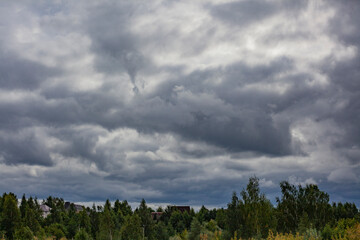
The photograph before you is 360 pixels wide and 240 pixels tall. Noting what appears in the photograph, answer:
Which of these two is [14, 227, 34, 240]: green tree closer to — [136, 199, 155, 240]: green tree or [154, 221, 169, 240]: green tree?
[136, 199, 155, 240]: green tree

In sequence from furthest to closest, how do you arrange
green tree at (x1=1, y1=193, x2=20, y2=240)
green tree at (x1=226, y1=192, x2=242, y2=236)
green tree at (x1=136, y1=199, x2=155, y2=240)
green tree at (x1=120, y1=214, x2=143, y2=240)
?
green tree at (x1=136, y1=199, x2=155, y2=240) < green tree at (x1=120, y1=214, x2=143, y2=240) < green tree at (x1=1, y1=193, x2=20, y2=240) < green tree at (x1=226, y1=192, x2=242, y2=236)

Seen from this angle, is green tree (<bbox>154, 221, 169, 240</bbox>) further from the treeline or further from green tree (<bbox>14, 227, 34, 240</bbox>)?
green tree (<bbox>14, 227, 34, 240</bbox>)

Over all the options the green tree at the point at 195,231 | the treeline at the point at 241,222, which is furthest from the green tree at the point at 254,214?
the green tree at the point at 195,231

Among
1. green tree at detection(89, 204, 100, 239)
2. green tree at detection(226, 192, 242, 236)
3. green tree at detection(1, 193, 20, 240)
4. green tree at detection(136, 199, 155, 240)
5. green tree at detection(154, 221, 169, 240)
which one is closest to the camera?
green tree at detection(226, 192, 242, 236)

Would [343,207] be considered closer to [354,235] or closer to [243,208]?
[243,208]

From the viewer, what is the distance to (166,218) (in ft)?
306

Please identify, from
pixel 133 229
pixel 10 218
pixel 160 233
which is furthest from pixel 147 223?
pixel 10 218

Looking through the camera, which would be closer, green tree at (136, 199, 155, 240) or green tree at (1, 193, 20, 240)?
green tree at (1, 193, 20, 240)

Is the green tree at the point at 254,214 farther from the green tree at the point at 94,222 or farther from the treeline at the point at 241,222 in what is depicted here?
the green tree at the point at 94,222

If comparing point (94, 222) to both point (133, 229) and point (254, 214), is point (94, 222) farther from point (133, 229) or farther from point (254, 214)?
point (254, 214)

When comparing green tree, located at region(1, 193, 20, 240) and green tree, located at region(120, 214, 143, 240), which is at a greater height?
green tree, located at region(1, 193, 20, 240)

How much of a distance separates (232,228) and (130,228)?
22.9 m

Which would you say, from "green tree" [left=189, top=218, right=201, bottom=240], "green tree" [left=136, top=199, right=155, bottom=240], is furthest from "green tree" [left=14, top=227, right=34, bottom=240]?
"green tree" [left=189, top=218, right=201, bottom=240]

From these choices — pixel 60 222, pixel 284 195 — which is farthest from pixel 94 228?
pixel 284 195
